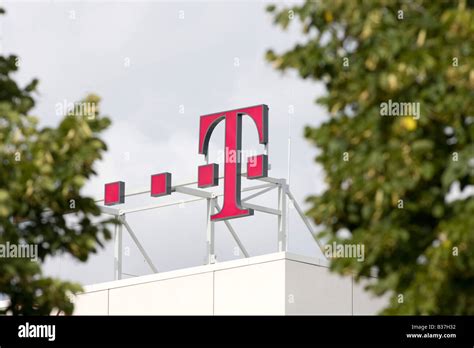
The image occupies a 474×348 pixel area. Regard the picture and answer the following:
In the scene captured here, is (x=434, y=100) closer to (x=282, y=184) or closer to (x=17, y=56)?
(x=17, y=56)

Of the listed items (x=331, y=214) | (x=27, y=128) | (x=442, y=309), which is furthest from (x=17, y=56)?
(x=442, y=309)

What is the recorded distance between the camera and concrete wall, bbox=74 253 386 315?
3300cm

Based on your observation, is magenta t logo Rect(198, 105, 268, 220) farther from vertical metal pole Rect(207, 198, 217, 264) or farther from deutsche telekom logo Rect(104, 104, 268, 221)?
vertical metal pole Rect(207, 198, 217, 264)

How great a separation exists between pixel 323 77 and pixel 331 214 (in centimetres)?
191

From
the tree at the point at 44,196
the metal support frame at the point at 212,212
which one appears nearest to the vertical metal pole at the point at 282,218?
the metal support frame at the point at 212,212

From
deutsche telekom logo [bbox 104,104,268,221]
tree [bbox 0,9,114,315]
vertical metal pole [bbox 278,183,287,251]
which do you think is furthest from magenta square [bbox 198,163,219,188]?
tree [bbox 0,9,114,315]

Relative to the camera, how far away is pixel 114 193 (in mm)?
40344

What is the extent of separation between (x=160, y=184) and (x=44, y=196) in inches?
922

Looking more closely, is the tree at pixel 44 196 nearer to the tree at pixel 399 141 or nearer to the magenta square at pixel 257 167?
the tree at pixel 399 141

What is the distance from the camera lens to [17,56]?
1719cm

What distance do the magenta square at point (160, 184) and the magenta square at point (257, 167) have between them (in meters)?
3.44

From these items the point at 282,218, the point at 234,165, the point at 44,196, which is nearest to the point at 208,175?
the point at 234,165
